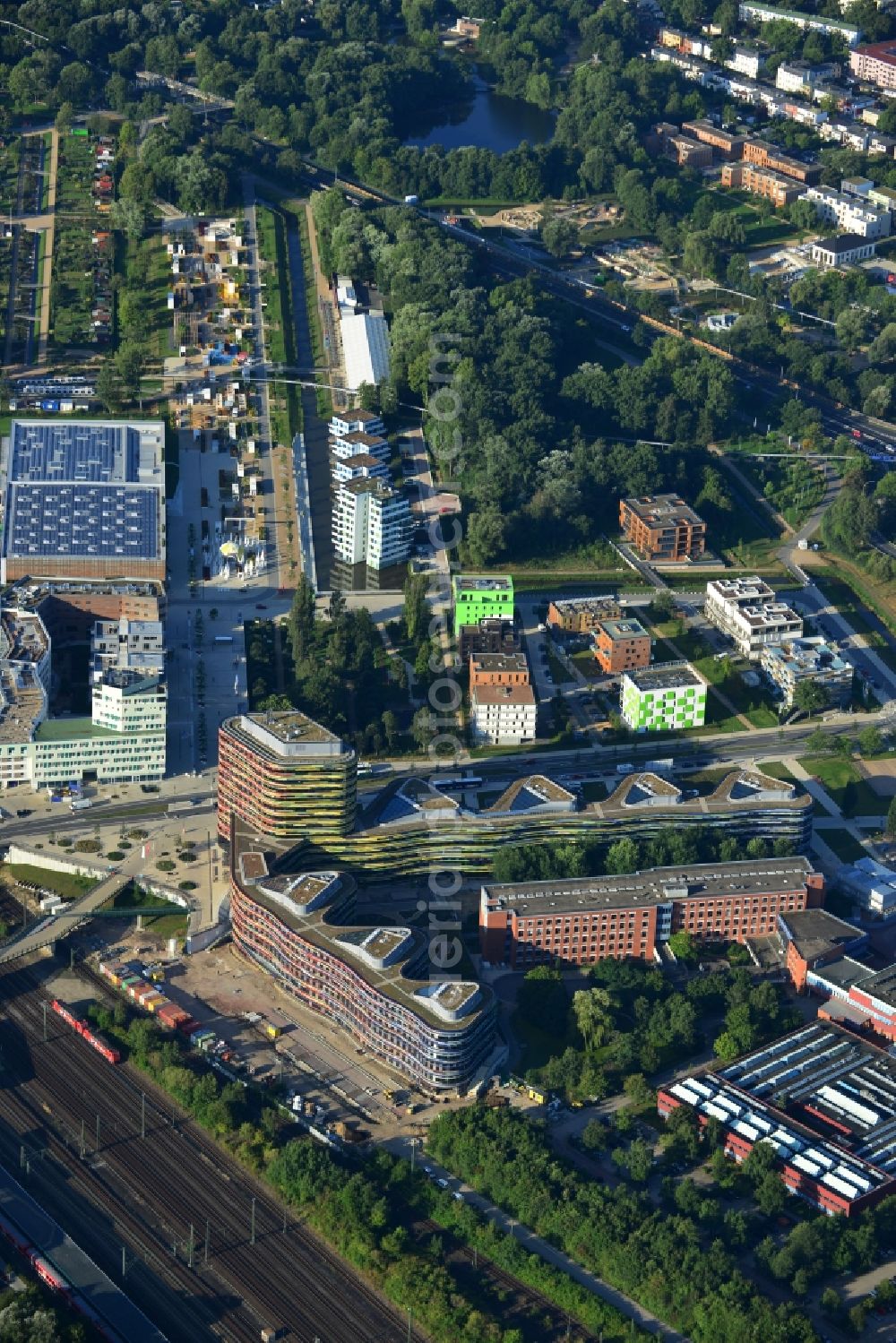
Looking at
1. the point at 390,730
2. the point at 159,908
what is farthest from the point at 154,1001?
the point at 390,730

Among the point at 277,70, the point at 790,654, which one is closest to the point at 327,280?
the point at 277,70

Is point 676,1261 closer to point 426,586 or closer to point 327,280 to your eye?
point 426,586

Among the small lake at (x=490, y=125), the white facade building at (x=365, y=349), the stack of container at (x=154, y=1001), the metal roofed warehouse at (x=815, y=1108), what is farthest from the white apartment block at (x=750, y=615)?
the small lake at (x=490, y=125)

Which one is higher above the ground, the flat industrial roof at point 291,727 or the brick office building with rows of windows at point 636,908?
the flat industrial roof at point 291,727

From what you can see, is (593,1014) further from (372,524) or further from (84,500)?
(84,500)

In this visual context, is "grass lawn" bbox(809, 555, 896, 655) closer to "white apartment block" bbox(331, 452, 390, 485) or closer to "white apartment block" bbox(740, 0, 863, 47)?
"white apartment block" bbox(331, 452, 390, 485)

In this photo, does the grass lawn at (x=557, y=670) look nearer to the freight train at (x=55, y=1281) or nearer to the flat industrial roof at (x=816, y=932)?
the flat industrial roof at (x=816, y=932)

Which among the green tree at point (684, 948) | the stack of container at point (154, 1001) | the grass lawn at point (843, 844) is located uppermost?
the grass lawn at point (843, 844)
